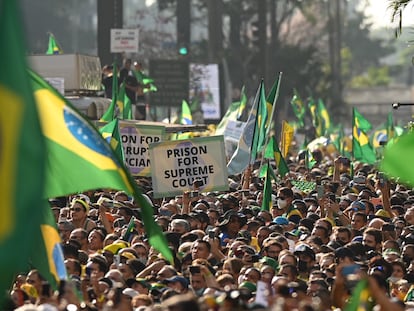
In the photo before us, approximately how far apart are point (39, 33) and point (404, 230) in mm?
69434

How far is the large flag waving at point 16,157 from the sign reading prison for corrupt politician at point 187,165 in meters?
9.49

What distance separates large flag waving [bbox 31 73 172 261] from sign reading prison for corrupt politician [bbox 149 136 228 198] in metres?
6.75

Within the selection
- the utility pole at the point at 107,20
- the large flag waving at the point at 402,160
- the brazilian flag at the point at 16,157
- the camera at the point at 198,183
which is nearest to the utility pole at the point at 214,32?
the utility pole at the point at 107,20

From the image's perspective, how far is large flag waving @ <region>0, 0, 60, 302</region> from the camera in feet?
23.9

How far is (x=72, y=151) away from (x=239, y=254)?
2997 mm

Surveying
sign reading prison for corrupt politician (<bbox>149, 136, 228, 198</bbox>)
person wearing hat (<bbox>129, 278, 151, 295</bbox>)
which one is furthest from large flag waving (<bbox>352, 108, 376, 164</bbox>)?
person wearing hat (<bbox>129, 278, 151, 295</bbox>)

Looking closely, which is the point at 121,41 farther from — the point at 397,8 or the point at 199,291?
the point at 199,291

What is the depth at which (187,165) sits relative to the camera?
56.9 ft

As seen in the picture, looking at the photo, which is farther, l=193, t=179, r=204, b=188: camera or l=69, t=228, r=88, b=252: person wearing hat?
l=193, t=179, r=204, b=188: camera

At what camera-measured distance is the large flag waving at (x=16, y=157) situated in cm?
728

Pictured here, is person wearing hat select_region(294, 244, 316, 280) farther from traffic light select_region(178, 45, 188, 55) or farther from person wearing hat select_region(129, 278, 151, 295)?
traffic light select_region(178, 45, 188, 55)

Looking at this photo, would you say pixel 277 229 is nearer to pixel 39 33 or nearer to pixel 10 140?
pixel 10 140

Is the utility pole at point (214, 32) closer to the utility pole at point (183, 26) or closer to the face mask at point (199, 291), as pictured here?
the utility pole at point (183, 26)

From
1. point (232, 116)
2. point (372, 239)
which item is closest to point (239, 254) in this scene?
point (372, 239)
